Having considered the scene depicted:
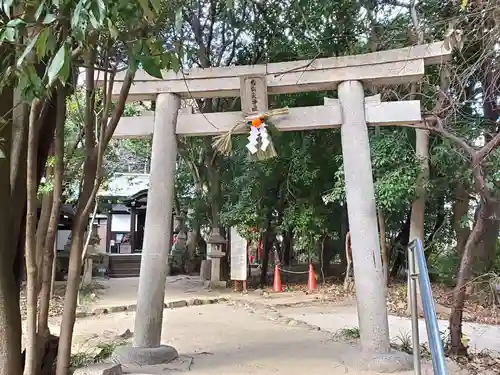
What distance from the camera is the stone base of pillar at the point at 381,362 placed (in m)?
4.06

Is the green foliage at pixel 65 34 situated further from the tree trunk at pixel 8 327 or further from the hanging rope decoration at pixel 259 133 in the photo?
the hanging rope decoration at pixel 259 133

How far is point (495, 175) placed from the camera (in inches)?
311

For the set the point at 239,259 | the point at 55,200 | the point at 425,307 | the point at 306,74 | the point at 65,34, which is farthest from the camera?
the point at 239,259

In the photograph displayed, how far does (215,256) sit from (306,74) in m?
7.67

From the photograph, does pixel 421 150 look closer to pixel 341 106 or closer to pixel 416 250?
pixel 341 106

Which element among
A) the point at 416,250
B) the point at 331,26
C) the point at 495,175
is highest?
the point at 331,26

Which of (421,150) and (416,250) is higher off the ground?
(421,150)

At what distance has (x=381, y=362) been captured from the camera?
13.4 feet

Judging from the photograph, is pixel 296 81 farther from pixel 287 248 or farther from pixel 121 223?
pixel 121 223

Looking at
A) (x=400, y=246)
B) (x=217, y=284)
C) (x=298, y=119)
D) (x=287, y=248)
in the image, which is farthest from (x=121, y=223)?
(x=298, y=119)

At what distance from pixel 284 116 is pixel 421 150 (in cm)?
486

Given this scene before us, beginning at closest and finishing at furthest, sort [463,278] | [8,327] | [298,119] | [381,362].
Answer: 1. [8,327]
2. [381,362]
3. [463,278]
4. [298,119]

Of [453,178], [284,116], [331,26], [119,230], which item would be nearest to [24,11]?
[284,116]

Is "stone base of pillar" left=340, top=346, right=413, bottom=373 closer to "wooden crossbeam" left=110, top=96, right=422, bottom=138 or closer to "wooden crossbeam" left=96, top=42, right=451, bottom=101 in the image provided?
"wooden crossbeam" left=110, top=96, right=422, bottom=138
